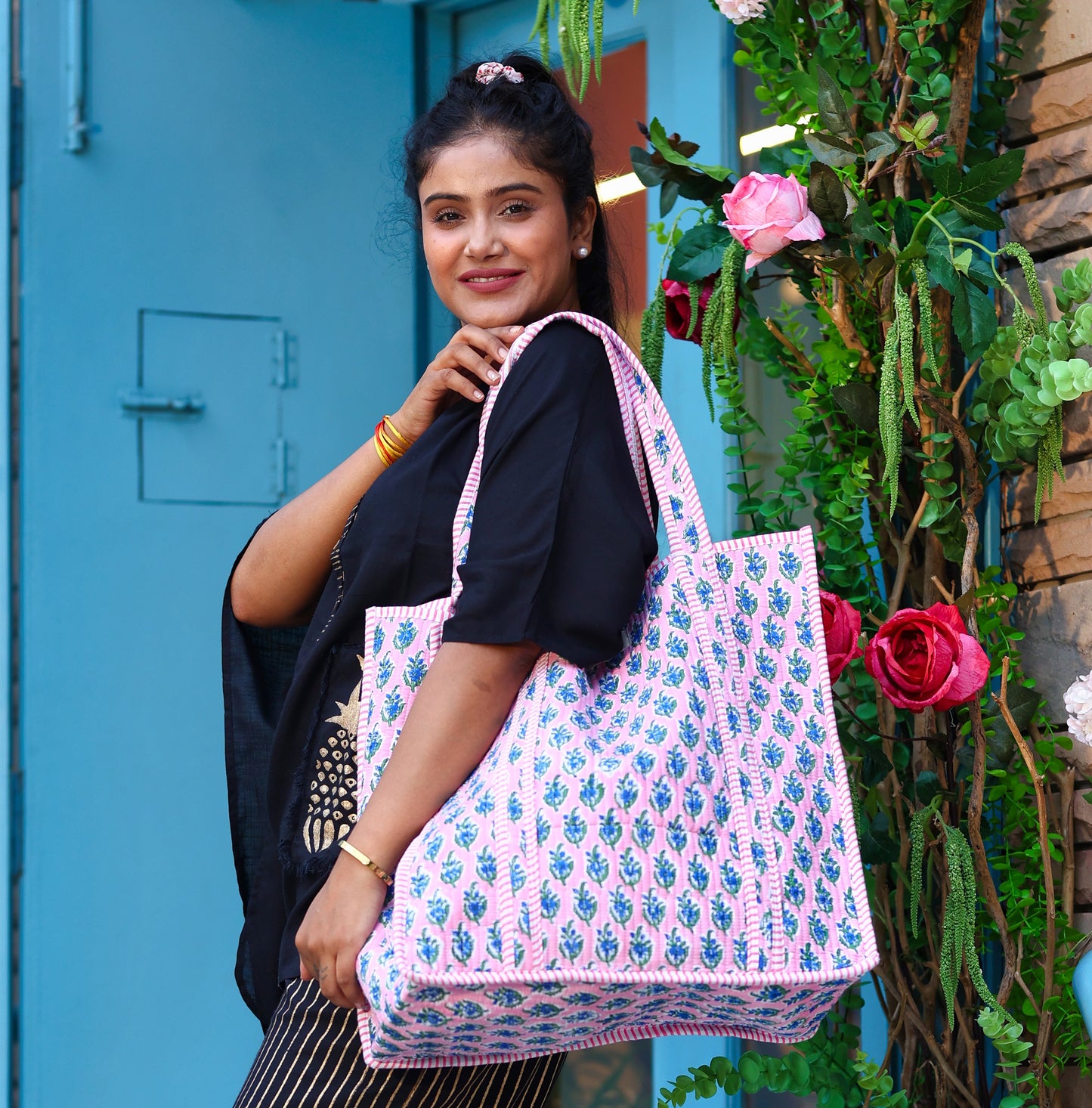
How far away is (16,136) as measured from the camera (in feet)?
9.12

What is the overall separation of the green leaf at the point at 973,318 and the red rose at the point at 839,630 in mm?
390

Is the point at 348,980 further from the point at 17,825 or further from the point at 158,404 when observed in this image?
the point at 158,404

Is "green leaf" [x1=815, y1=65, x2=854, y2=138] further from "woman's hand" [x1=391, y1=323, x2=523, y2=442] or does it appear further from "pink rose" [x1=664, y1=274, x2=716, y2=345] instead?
"woman's hand" [x1=391, y1=323, x2=523, y2=442]

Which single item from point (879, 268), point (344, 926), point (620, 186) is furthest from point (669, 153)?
point (344, 926)

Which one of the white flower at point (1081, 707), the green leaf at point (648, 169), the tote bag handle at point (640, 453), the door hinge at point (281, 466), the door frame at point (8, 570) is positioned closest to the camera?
the tote bag handle at point (640, 453)

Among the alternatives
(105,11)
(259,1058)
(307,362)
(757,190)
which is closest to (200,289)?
(307,362)

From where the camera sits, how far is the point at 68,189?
2.80 meters

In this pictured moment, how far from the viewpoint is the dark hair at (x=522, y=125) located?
173 centimetres

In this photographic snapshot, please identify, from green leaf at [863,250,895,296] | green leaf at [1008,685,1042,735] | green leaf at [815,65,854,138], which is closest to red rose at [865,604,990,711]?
green leaf at [1008,685,1042,735]

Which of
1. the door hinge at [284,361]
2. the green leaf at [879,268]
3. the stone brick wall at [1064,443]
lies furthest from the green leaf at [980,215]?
the door hinge at [284,361]

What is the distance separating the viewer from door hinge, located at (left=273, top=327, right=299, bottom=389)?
297 cm

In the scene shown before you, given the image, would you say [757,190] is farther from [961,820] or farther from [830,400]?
[961,820]

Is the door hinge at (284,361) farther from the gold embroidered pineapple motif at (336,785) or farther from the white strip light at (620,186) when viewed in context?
the gold embroidered pineapple motif at (336,785)

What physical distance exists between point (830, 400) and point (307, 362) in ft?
4.11
